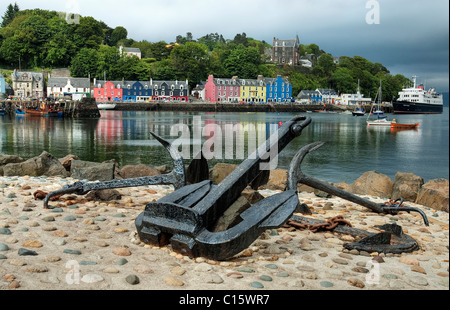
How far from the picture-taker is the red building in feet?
343

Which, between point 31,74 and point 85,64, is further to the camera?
point 85,64

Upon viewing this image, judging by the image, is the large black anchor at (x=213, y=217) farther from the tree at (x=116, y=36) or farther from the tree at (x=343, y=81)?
the tree at (x=116, y=36)

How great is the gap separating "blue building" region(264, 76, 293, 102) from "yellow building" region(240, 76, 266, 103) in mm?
1613

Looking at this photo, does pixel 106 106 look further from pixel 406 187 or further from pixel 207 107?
pixel 406 187

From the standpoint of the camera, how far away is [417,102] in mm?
115375

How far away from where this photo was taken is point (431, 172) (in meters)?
25.1

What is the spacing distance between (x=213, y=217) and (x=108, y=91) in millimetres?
105434

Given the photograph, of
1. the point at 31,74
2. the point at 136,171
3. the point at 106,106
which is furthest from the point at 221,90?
the point at 136,171

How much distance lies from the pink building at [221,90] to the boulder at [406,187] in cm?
10390

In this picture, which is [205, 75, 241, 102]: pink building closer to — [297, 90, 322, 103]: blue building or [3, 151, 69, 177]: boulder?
[297, 90, 322, 103]: blue building

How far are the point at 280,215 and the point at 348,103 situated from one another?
133 m

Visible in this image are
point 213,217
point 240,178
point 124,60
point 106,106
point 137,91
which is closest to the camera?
point 213,217

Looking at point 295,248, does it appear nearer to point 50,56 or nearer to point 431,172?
point 431,172

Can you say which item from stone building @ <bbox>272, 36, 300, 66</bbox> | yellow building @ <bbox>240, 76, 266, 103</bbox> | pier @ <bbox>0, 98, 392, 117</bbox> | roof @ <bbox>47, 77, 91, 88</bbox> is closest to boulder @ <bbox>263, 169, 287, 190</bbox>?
pier @ <bbox>0, 98, 392, 117</bbox>
